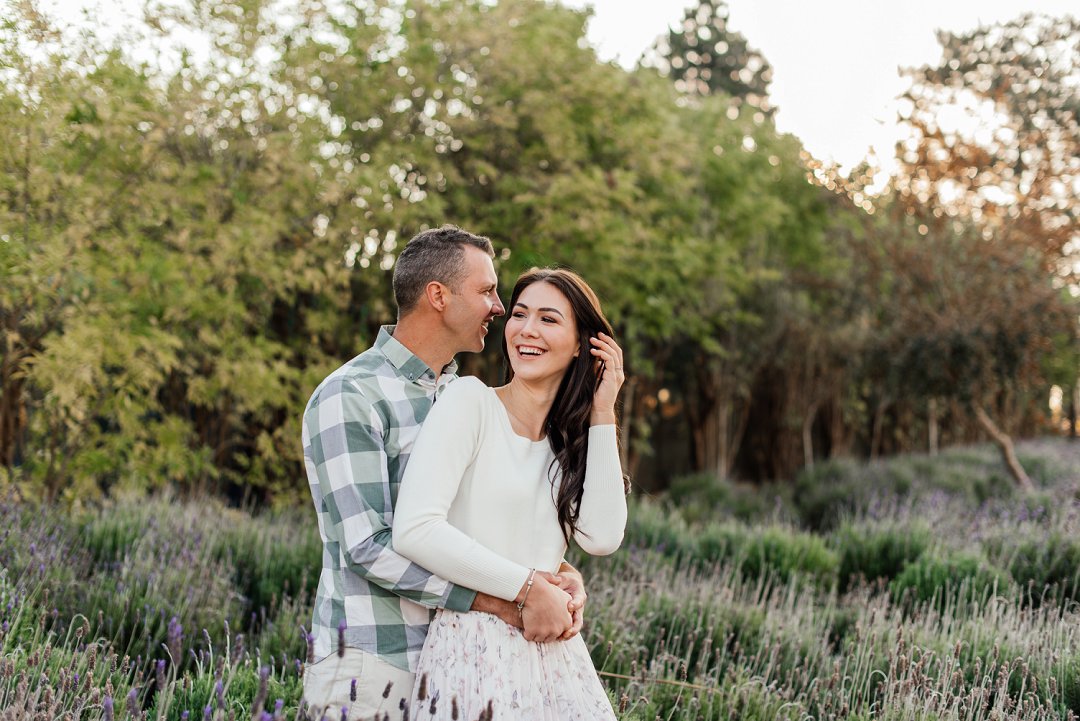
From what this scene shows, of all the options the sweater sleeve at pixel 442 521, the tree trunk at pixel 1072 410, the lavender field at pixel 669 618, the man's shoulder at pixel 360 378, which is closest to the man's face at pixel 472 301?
the man's shoulder at pixel 360 378

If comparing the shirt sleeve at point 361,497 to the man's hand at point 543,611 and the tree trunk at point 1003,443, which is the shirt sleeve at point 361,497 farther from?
the tree trunk at point 1003,443

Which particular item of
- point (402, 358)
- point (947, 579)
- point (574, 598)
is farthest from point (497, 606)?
point (947, 579)

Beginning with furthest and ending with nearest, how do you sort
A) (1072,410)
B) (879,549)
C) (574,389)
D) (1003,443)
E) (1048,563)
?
(1072,410) < (1003,443) < (879,549) < (1048,563) < (574,389)

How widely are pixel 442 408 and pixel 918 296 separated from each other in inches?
437

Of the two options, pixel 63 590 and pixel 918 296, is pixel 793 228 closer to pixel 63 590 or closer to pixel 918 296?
pixel 918 296

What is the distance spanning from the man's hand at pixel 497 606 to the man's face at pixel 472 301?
79cm

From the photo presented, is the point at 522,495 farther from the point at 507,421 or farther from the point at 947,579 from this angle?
the point at 947,579

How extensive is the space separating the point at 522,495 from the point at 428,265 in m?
0.78

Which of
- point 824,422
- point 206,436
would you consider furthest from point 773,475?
point 206,436

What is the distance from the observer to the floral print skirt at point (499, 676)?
212 centimetres

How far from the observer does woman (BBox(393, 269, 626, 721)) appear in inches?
84.7

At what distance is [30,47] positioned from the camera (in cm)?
561

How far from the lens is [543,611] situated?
218 centimetres

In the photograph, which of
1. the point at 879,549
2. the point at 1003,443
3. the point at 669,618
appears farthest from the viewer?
the point at 1003,443
